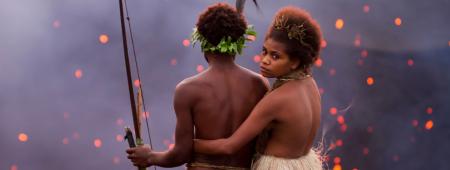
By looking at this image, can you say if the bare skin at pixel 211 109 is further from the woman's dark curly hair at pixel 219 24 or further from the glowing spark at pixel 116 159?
the glowing spark at pixel 116 159

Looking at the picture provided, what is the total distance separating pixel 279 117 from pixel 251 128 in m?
0.14

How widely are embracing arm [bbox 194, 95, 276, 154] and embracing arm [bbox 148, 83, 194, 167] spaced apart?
15cm

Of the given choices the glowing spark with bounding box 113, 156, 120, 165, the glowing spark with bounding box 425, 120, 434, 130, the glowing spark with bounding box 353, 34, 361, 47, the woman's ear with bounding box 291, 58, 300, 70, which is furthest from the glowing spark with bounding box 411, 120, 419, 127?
→ the woman's ear with bounding box 291, 58, 300, 70

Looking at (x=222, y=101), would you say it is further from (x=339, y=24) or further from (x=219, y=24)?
(x=339, y=24)

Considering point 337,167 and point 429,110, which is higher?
point 429,110

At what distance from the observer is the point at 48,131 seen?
21.2ft

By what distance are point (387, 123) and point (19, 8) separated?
3895 millimetres

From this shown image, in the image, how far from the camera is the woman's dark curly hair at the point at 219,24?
11.2 feet

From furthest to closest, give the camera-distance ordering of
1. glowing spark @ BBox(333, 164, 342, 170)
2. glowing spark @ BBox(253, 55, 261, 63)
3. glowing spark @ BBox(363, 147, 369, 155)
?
glowing spark @ BBox(363, 147, 369, 155)
glowing spark @ BBox(333, 164, 342, 170)
glowing spark @ BBox(253, 55, 261, 63)

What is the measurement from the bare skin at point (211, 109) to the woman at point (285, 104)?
7 centimetres

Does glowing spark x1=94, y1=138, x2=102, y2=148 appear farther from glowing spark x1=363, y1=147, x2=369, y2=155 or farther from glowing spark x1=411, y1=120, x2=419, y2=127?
glowing spark x1=411, y1=120, x2=419, y2=127

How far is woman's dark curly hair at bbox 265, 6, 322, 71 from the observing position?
3.39 meters

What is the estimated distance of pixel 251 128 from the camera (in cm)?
336

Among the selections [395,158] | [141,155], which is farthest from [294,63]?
[395,158]
